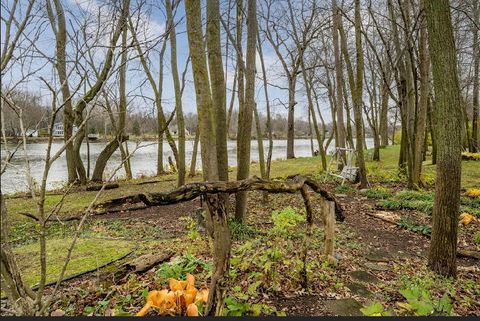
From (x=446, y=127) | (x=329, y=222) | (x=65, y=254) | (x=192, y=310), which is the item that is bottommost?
(x=65, y=254)

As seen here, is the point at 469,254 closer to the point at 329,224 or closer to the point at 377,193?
the point at 329,224

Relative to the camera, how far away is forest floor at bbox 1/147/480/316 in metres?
2.66

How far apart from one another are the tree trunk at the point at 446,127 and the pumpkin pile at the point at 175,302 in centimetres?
308

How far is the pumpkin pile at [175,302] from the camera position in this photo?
2062 millimetres

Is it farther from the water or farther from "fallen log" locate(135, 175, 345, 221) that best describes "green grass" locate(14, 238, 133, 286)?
"fallen log" locate(135, 175, 345, 221)

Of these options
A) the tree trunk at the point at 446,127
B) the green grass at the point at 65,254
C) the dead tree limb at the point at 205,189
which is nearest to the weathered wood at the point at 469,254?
the tree trunk at the point at 446,127

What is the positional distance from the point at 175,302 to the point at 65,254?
278 cm

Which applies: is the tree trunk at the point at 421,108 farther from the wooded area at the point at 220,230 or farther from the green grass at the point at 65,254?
the green grass at the point at 65,254

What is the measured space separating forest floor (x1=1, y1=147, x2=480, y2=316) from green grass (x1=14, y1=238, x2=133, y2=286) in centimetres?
1

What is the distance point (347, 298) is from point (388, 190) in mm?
7147

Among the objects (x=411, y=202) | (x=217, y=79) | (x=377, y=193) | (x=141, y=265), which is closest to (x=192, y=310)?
(x=141, y=265)

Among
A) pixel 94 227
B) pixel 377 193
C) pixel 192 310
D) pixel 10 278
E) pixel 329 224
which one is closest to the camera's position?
pixel 10 278

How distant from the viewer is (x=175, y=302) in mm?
2146

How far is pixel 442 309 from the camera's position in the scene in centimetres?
235
